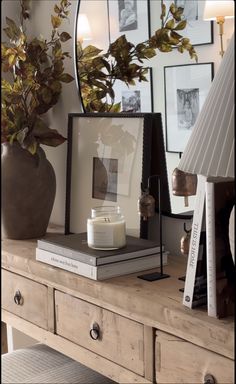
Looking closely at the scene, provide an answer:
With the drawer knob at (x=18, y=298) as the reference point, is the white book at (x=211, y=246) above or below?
above

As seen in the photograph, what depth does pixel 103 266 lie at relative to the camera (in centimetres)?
144

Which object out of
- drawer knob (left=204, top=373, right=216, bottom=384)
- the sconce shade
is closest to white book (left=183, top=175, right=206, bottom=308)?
drawer knob (left=204, top=373, right=216, bottom=384)

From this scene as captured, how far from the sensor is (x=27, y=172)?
5.94ft

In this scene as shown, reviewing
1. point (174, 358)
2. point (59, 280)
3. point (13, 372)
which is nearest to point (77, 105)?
point (59, 280)

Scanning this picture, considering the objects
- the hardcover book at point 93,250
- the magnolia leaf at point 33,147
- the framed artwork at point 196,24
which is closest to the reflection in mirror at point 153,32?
the framed artwork at point 196,24

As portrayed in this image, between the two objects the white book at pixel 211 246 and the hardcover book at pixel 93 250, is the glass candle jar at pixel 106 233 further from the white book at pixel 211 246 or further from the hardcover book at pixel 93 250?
the white book at pixel 211 246

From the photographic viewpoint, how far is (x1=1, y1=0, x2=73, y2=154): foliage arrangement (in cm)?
183

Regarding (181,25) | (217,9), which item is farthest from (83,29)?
(217,9)

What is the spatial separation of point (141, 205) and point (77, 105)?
23.2 inches

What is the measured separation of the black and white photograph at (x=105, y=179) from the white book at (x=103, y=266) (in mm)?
286

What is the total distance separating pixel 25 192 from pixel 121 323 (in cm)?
61

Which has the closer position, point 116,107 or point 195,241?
point 195,241

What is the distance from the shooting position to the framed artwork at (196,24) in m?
1.49

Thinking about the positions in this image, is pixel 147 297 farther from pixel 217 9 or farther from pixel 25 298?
pixel 217 9
